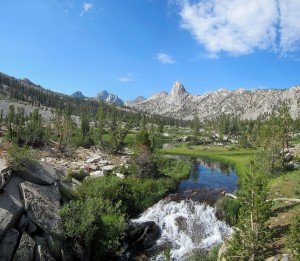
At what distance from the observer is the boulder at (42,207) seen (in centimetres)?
3253

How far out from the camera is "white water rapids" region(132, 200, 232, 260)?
3791 cm

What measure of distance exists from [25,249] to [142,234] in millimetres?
14089

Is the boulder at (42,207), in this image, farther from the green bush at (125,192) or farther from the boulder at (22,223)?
the green bush at (125,192)

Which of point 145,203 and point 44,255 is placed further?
point 145,203

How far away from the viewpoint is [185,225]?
41812 millimetres

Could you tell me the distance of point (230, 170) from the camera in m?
91.9

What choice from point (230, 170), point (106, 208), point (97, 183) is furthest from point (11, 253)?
A: point (230, 170)

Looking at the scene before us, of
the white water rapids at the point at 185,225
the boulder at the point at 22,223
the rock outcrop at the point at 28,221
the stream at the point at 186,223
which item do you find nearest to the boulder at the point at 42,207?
the rock outcrop at the point at 28,221

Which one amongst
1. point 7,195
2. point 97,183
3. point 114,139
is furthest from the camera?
point 114,139

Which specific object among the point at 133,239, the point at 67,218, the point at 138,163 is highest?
the point at 138,163

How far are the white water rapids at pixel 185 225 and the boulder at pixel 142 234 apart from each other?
837 mm

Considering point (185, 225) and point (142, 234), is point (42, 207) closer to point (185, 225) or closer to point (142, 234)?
point (142, 234)

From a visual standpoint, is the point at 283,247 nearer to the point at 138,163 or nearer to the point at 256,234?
the point at 256,234

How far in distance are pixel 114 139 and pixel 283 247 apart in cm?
7524
